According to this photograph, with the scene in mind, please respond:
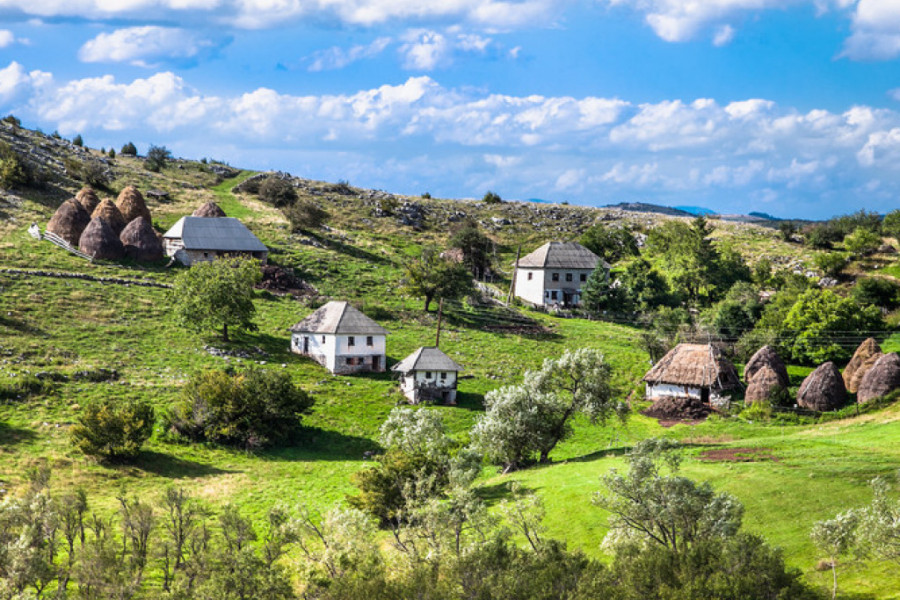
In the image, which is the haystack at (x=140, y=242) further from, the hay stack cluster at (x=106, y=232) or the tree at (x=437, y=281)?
the tree at (x=437, y=281)

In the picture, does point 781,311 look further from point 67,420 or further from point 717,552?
point 67,420

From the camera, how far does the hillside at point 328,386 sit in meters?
37.3

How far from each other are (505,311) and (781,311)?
1127 inches

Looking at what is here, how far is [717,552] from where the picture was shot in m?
25.0

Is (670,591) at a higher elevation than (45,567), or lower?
higher

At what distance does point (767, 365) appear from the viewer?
61281 mm

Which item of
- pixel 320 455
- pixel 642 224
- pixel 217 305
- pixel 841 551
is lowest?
pixel 320 455

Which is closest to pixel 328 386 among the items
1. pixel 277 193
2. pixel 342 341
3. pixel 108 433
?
pixel 342 341

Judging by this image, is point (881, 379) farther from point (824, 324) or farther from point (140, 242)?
point (140, 242)

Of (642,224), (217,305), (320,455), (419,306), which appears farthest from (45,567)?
(642,224)

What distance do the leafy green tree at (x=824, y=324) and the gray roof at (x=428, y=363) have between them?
3076cm

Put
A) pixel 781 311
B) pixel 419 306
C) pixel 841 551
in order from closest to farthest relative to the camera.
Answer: pixel 841 551 < pixel 781 311 < pixel 419 306

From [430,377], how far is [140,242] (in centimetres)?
4459

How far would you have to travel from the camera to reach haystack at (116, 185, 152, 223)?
311 feet
